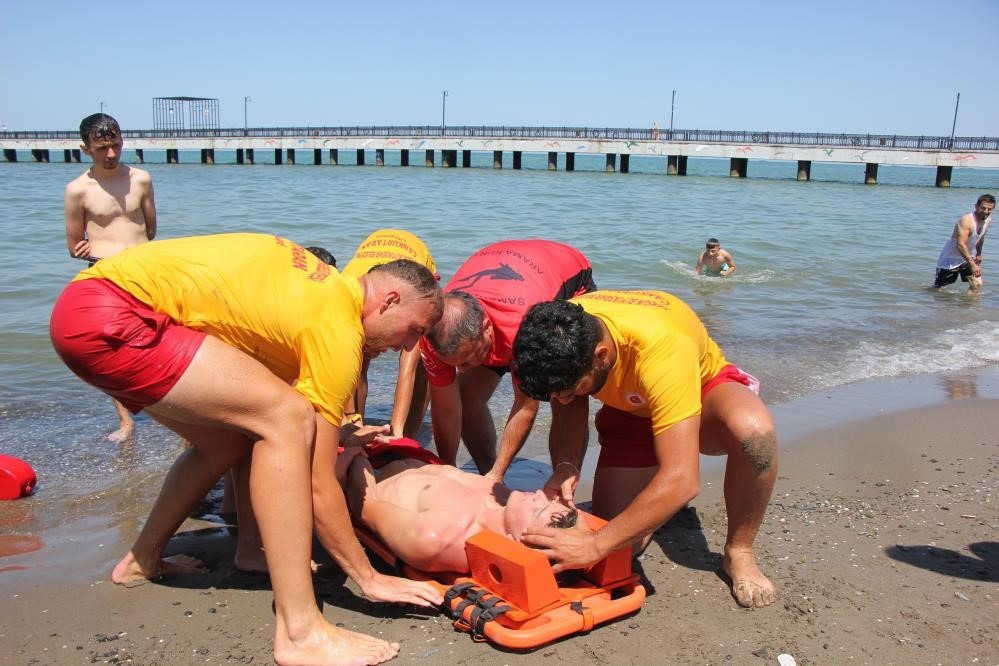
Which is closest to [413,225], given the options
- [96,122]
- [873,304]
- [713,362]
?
[873,304]

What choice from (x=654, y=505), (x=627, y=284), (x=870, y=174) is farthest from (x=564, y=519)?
(x=870, y=174)

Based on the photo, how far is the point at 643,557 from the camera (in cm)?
382

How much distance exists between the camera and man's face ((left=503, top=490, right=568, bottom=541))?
132 inches

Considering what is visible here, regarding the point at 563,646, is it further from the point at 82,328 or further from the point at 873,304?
the point at 873,304

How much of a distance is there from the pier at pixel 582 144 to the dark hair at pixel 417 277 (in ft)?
139

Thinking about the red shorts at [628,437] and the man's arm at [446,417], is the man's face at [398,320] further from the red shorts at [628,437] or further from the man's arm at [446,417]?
the red shorts at [628,437]

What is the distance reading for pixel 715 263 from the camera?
45.4 feet

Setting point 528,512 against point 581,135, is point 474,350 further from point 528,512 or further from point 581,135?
point 581,135

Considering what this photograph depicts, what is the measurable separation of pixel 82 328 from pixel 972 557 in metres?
3.75

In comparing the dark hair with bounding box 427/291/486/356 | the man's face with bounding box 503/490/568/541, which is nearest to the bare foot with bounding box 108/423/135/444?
the dark hair with bounding box 427/291/486/356

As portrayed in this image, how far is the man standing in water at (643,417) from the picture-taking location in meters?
2.96

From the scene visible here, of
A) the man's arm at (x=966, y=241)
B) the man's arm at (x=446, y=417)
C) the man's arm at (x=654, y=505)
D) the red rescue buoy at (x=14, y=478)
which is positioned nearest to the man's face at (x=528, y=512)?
the man's arm at (x=654, y=505)

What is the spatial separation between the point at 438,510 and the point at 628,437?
1003 mm

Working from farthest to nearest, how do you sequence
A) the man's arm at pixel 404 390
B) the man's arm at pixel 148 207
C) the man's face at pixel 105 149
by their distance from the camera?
the man's arm at pixel 148 207 < the man's face at pixel 105 149 < the man's arm at pixel 404 390
